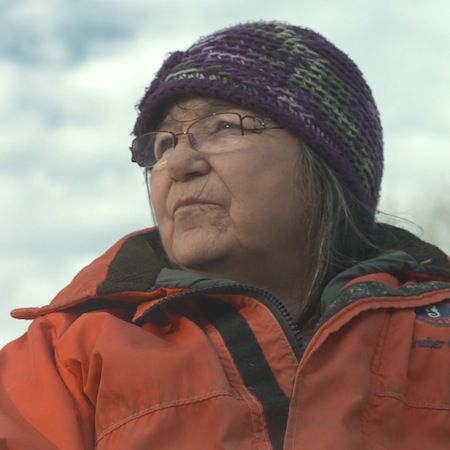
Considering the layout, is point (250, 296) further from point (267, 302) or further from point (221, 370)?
point (221, 370)

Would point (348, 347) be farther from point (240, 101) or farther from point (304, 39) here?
point (304, 39)

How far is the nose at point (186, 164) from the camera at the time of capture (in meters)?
2.42

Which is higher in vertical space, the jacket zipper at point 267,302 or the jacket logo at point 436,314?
the jacket zipper at point 267,302

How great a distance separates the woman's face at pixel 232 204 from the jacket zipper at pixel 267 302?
0.17 m

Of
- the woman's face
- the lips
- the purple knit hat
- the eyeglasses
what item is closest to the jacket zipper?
the woman's face

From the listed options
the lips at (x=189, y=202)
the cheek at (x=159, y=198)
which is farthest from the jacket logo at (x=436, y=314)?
the cheek at (x=159, y=198)

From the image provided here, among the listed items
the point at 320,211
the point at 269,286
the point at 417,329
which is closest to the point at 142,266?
the point at 269,286

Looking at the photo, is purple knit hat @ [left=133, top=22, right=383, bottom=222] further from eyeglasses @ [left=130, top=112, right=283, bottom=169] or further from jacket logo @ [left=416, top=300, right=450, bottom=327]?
jacket logo @ [left=416, top=300, right=450, bottom=327]

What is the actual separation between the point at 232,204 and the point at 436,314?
0.56 metres

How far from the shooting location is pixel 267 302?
2.19 m

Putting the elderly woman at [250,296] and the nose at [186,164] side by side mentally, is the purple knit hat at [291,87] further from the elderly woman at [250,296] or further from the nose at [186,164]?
the nose at [186,164]

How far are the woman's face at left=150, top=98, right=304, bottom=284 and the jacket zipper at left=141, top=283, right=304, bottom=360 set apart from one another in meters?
0.17

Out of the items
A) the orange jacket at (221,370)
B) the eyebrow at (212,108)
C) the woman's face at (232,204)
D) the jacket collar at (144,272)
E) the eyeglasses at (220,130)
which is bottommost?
the orange jacket at (221,370)

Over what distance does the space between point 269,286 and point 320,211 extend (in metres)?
0.25
